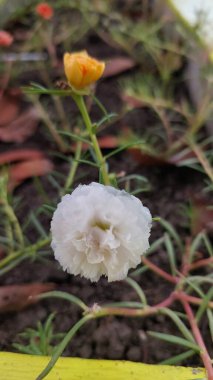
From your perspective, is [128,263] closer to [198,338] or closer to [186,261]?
[198,338]

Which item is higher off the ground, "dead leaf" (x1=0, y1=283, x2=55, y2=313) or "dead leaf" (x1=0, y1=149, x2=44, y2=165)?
"dead leaf" (x1=0, y1=149, x2=44, y2=165)

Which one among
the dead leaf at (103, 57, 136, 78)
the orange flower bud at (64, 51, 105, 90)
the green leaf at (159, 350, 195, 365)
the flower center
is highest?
the orange flower bud at (64, 51, 105, 90)

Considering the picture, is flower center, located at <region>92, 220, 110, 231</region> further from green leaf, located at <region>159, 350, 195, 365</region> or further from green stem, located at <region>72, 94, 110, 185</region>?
green leaf, located at <region>159, 350, 195, 365</region>

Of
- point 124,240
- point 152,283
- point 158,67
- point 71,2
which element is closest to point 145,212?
point 124,240

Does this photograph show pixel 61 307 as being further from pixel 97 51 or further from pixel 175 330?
pixel 97 51

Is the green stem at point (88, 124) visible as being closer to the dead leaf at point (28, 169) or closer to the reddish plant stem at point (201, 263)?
the reddish plant stem at point (201, 263)

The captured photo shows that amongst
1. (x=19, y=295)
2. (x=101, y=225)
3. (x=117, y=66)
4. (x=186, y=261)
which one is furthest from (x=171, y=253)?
(x=117, y=66)

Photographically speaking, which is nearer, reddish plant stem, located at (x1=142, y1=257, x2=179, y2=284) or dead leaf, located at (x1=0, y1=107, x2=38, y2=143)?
reddish plant stem, located at (x1=142, y1=257, x2=179, y2=284)

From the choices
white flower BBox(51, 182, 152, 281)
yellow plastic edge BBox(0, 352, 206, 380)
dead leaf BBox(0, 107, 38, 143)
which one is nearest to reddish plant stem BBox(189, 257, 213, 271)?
yellow plastic edge BBox(0, 352, 206, 380)
